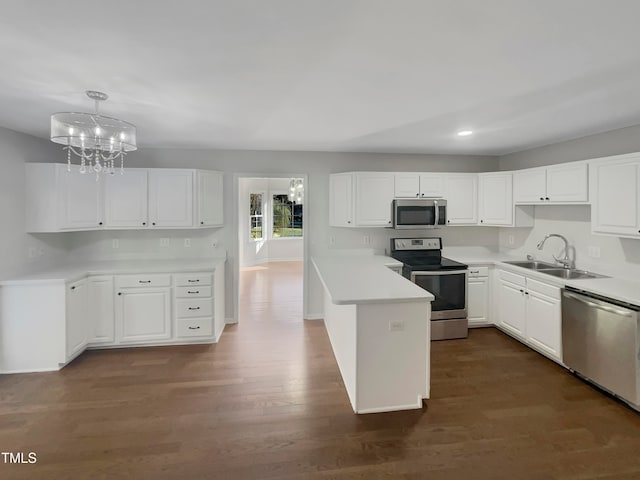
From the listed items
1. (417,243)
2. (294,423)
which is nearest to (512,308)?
(417,243)

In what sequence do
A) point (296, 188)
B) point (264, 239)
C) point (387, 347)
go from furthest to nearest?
point (264, 239)
point (296, 188)
point (387, 347)

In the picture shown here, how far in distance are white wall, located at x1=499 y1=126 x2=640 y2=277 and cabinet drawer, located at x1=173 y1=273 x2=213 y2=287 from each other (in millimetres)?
4170

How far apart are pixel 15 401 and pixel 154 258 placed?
1899 millimetres

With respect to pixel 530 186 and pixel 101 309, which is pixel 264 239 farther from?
pixel 530 186

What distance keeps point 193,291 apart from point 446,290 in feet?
9.91

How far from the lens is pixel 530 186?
3.71 m

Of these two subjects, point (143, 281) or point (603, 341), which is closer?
point (603, 341)

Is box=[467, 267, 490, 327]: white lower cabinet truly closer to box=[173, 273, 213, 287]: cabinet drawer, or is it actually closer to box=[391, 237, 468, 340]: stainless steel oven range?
box=[391, 237, 468, 340]: stainless steel oven range

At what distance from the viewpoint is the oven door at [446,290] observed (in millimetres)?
3732

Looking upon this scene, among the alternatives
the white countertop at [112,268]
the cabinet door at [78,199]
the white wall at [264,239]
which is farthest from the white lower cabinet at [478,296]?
the white wall at [264,239]

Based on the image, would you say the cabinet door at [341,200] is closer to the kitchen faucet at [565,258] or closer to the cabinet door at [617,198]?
the kitchen faucet at [565,258]

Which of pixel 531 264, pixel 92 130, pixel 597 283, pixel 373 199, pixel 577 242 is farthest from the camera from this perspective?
pixel 373 199

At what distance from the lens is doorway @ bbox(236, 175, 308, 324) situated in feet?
21.7

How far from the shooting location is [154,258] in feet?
13.3
